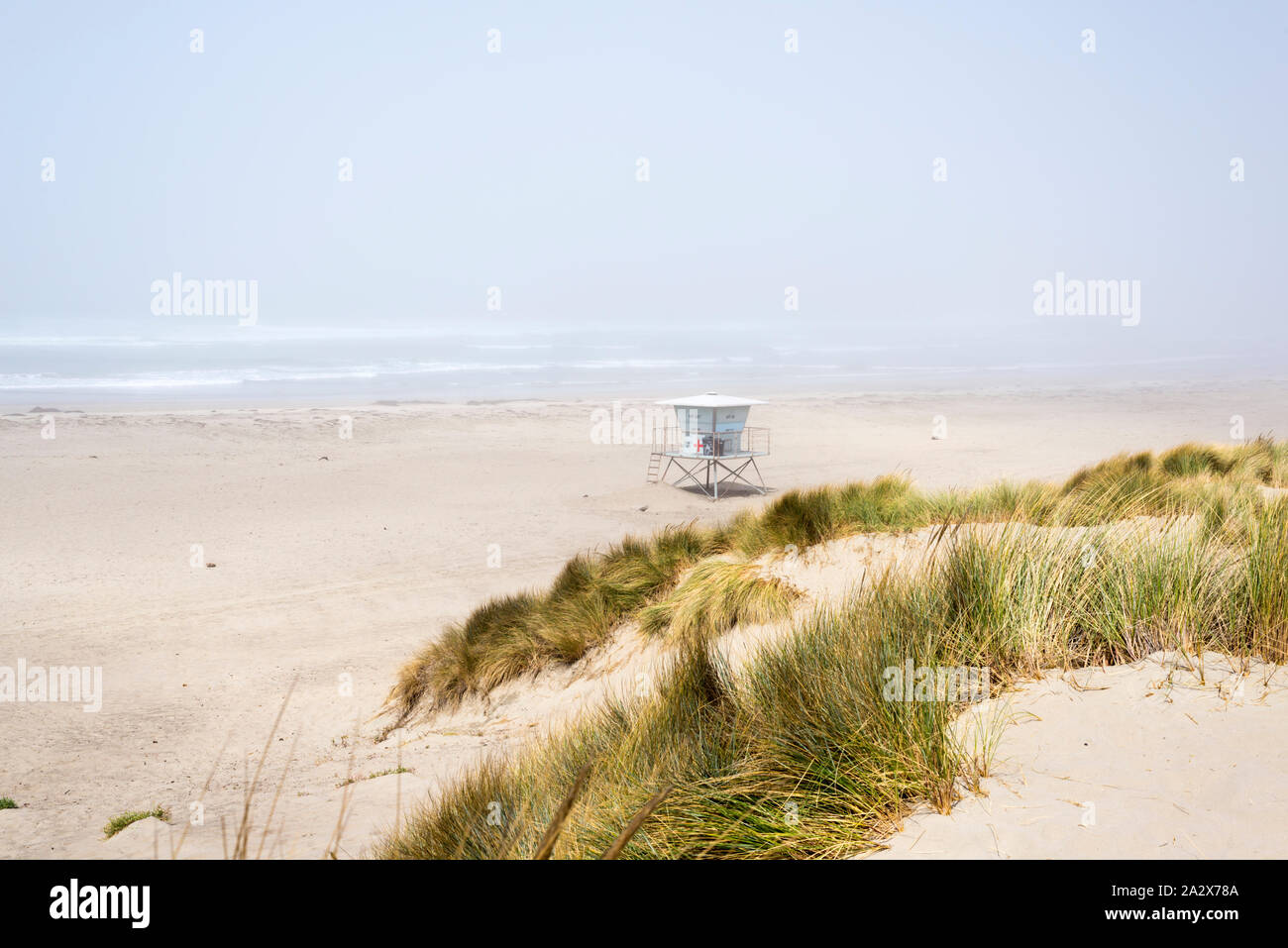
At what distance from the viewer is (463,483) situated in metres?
→ 22.3

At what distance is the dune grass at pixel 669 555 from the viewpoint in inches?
316

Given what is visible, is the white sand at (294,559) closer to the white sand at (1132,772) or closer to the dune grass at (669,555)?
the white sand at (1132,772)

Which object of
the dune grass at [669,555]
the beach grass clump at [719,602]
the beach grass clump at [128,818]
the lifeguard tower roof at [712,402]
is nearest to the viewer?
the beach grass clump at [128,818]

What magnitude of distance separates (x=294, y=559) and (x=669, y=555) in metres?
8.24

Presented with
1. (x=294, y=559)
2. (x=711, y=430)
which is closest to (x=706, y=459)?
(x=711, y=430)

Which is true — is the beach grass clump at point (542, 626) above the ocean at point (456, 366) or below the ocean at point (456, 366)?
below

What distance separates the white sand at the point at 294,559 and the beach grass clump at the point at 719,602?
0.81 m

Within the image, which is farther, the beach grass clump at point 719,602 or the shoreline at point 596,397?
the shoreline at point 596,397

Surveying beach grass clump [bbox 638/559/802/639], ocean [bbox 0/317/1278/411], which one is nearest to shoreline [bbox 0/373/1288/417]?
ocean [bbox 0/317/1278/411]

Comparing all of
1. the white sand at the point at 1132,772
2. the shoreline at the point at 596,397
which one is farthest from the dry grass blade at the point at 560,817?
the shoreline at the point at 596,397

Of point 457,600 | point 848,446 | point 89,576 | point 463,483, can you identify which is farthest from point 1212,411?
point 89,576
